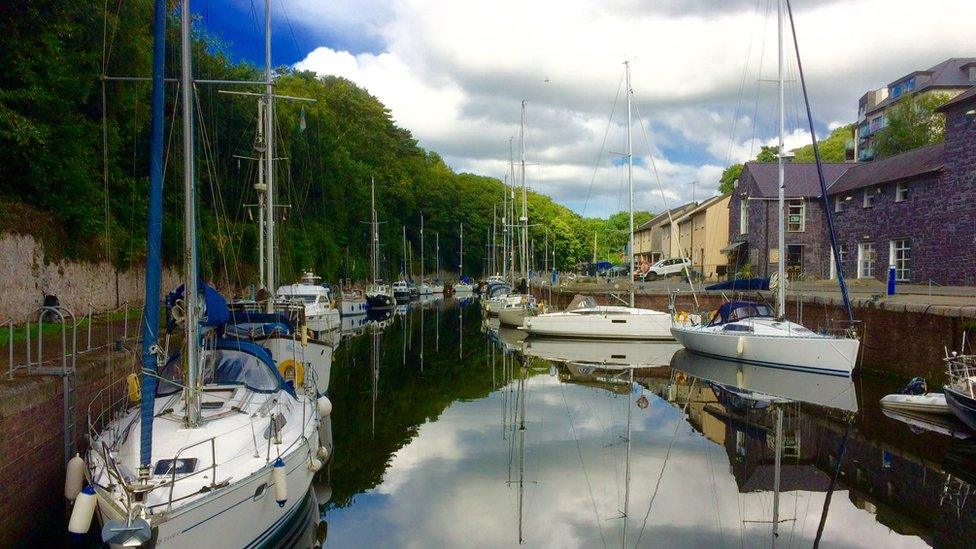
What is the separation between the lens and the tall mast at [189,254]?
8492 mm

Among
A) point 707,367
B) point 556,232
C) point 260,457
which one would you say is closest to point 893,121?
point 707,367

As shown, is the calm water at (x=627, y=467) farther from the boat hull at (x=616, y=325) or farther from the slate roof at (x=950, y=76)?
the slate roof at (x=950, y=76)

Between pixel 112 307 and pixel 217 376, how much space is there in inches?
686

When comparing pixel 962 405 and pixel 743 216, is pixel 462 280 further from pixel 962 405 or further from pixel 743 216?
pixel 962 405

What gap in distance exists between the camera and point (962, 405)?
12.7 meters

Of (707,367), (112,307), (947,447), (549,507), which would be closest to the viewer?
(549,507)

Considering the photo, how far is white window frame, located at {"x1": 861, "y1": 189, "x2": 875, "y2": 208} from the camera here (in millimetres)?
35969

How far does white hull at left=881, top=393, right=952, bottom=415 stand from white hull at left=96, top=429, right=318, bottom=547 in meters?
13.1

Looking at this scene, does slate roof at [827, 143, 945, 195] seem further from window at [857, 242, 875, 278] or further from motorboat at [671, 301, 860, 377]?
motorboat at [671, 301, 860, 377]

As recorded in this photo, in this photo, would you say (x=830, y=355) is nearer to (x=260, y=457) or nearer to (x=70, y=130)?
(x=260, y=457)

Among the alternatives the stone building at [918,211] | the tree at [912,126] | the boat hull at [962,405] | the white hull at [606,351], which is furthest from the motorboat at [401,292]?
the boat hull at [962,405]

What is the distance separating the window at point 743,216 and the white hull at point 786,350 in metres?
23.2

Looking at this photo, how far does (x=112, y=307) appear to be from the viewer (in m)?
25.0

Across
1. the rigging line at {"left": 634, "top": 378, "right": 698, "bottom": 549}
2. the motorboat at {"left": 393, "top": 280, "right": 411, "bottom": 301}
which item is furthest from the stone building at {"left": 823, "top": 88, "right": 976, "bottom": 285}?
the motorboat at {"left": 393, "top": 280, "right": 411, "bottom": 301}
